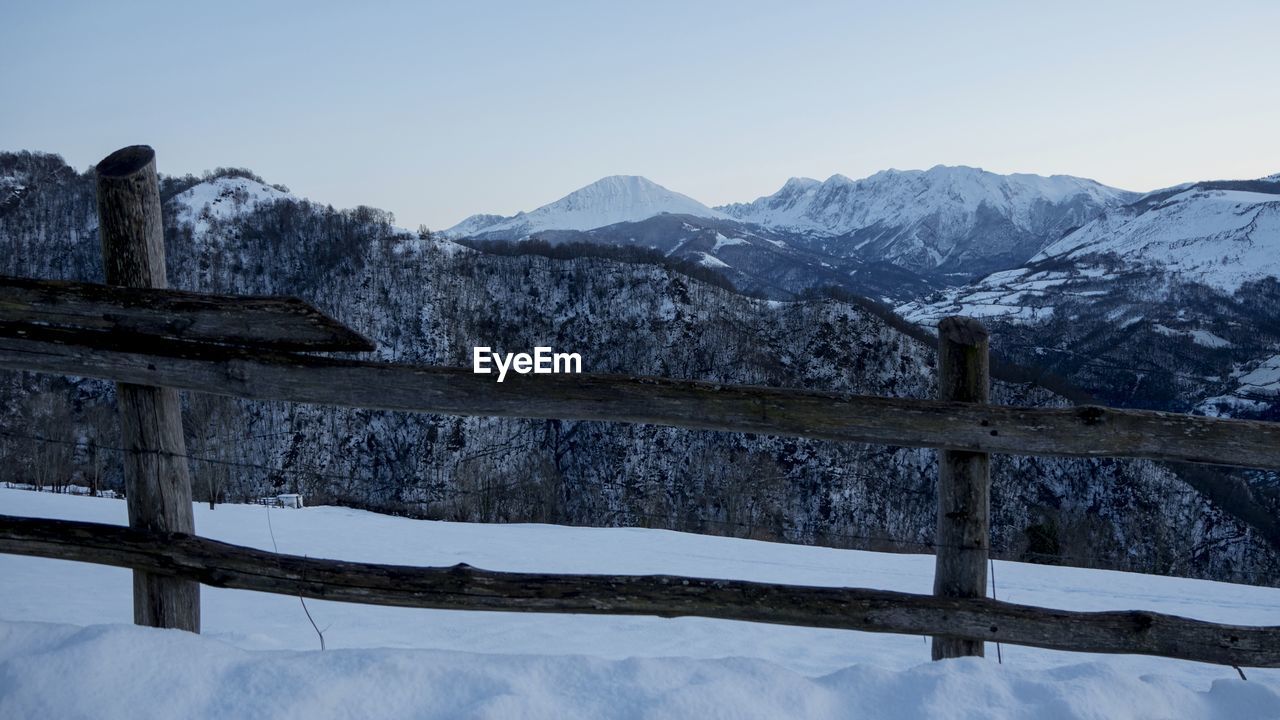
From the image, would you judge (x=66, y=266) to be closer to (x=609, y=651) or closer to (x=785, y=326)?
(x=785, y=326)

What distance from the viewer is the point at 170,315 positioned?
9.68 ft

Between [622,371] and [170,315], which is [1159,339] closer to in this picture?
[622,371]

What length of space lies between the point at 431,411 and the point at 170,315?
3.57ft

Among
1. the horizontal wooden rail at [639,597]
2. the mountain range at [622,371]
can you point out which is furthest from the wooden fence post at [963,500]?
the mountain range at [622,371]

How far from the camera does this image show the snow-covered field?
238 cm

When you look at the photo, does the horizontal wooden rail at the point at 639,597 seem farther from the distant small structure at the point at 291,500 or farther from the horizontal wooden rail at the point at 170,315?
the distant small structure at the point at 291,500

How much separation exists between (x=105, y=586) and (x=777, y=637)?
4.86 meters

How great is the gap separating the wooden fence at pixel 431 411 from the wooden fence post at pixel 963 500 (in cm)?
8

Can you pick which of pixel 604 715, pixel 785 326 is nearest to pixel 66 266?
pixel 785 326

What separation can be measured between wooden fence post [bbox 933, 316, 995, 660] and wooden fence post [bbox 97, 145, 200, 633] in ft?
10.2

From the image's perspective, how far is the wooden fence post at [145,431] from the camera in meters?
3.05

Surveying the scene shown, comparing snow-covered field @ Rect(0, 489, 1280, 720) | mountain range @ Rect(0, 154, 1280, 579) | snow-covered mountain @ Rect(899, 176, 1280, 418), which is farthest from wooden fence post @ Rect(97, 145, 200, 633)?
snow-covered mountain @ Rect(899, 176, 1280, 418)

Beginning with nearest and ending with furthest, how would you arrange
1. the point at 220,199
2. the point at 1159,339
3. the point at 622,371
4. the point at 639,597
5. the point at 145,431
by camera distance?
the point at 639,597
the point at 145,431
the point at 622,371
the point at 220,199
the point at 1159,339

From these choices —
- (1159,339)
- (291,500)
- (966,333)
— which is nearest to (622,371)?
(291,500)
